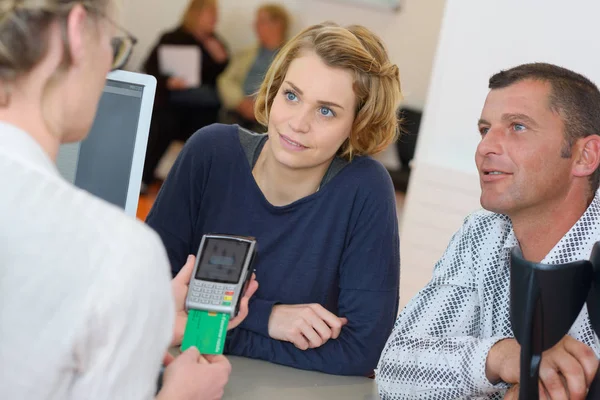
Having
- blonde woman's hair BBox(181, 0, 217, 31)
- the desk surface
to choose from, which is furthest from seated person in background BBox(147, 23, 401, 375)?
blonde woman's hair BBox(181, 0, 217, 31)

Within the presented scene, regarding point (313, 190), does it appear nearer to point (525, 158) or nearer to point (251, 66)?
point (525, 158)

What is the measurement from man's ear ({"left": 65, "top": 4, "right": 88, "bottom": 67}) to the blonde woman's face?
0.91 meters

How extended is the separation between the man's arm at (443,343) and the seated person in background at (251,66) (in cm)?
491

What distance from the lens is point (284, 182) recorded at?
1770 millimetres

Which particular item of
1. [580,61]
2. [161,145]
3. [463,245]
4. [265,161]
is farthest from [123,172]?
[161,145]

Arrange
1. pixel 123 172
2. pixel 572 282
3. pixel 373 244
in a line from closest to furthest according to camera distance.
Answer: pixel 572 282
pixel 123 172
pixel 373 244

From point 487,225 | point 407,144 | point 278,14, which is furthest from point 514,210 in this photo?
point 278,14

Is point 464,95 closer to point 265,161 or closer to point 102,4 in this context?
point 265,161

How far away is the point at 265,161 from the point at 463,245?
483 mm

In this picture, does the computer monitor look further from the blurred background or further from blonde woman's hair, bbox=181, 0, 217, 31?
blonde woman's hair, bbox=181, 0, 217, 31

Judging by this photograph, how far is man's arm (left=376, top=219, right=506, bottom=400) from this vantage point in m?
1.39

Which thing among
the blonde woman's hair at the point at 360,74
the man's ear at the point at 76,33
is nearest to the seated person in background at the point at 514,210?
the blonde woman's hair at the point at 360,74

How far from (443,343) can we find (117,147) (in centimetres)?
68

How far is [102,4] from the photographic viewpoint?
813mm
